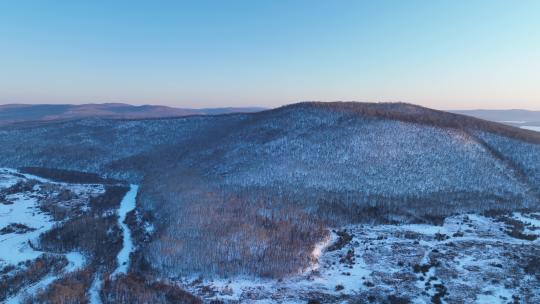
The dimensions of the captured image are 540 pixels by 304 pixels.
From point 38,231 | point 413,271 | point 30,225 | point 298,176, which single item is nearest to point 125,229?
point 38,231

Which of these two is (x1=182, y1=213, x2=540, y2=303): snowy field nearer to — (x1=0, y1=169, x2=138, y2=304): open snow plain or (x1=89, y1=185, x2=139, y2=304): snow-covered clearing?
(x1=89, y1=185, x2=139, y2=304): snow-covered clearing

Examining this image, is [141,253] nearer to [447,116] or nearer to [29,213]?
[29,213]

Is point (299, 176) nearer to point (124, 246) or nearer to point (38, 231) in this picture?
point (124, 246)

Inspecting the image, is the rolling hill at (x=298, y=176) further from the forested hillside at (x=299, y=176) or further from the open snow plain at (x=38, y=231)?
the open snow plain at (x=38, y=231)

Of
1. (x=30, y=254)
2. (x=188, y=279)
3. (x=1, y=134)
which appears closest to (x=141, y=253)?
(x=188, y=279)

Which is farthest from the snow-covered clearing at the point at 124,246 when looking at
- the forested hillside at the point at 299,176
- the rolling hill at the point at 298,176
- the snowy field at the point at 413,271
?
the snowy field at the point at 413,271

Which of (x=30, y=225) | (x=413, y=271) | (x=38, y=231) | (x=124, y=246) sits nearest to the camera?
(x=413, y=271)
